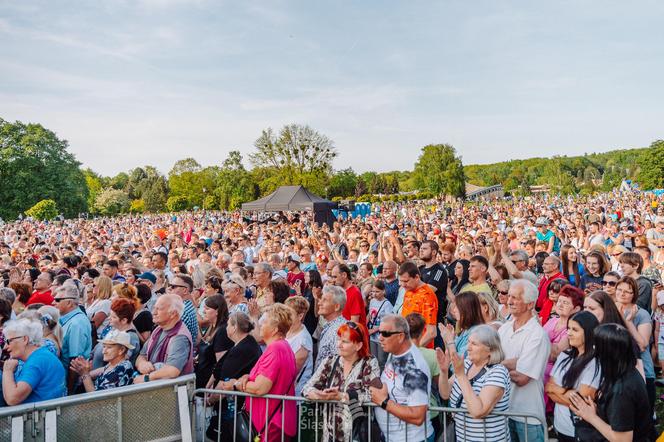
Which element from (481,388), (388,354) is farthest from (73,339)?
(481,388)

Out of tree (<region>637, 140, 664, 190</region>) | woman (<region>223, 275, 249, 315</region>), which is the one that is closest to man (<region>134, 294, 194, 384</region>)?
woman (<region>223, 275, 249, 315</region>)

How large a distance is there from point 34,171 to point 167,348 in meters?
49.1

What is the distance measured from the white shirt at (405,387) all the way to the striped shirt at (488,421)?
0.75 feet

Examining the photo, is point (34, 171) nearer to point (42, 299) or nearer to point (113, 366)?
point (42, 299)

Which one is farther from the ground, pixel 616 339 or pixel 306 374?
pixel 616 339

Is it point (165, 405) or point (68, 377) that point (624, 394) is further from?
point (68, 377)

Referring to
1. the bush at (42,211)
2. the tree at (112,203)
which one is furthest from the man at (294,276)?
the tree at (112,203)

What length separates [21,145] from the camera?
45031 mm

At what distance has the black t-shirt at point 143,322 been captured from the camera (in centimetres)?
473

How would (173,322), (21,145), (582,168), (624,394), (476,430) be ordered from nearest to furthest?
1. (624,394)
2. (476,430)
3. (173,322)
4. (21,145)
5. (582,168)

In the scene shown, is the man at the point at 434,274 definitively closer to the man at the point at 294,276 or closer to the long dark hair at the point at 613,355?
the man at the point at 294,276

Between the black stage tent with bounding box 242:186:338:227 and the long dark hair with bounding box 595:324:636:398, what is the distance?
18567 millimetres

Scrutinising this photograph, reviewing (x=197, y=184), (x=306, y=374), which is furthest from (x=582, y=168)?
(x=306, y=374)

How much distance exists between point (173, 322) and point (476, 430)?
2446 millimetres
